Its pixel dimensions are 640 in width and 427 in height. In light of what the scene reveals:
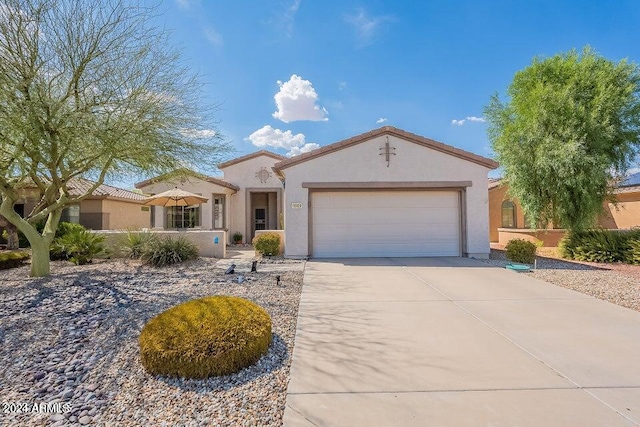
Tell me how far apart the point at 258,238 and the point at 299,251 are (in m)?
1.70

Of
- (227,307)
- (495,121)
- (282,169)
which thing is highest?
(495,121)

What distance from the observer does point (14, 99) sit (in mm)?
6148

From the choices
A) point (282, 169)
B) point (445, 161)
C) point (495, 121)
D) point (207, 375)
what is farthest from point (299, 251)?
point (495, 121)

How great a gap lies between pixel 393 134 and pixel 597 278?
291 inches

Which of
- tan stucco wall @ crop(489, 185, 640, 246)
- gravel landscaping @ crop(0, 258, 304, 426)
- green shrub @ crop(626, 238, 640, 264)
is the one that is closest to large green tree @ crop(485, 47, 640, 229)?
green shrub @ crop(626, 238, 640, 264)

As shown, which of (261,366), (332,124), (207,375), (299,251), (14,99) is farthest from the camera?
(332,124)

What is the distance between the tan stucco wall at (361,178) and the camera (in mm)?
11539

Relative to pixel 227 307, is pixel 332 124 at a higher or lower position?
higher

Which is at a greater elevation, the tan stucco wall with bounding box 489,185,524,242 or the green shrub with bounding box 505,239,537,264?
the tan stucco wall with bounding box 489,185,524,242

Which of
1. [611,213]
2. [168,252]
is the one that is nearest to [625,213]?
[611,213]

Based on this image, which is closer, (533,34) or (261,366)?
(261,366)

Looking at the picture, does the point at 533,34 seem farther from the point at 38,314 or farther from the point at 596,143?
the point at 38,314

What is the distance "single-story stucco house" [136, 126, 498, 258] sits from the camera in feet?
37.8

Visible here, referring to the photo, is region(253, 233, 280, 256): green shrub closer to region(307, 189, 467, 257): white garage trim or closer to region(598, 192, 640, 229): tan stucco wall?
region(307, 189, 467, 257): white garage trim
